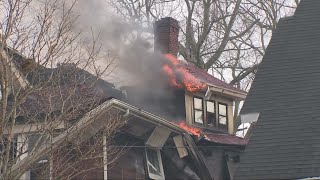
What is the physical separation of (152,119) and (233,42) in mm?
14040

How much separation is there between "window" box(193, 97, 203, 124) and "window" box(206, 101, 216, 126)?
302mm

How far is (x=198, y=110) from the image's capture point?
64.3 feet

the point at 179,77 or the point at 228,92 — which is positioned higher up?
the point at 179,77

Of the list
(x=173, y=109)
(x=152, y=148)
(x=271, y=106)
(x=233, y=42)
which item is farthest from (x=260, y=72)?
(x=233, y=42)

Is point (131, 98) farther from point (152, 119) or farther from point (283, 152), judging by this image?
point (283, 152)

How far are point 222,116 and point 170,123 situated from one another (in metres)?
4.80

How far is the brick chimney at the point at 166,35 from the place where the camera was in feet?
68.4

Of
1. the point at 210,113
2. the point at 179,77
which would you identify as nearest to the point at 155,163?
the point at 179,77

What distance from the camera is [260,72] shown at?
1392 cm

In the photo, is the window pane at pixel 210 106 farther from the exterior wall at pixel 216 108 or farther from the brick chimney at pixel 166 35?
the brick chimney at pixel 166 35

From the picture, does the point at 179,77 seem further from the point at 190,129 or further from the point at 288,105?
the point at 288,105

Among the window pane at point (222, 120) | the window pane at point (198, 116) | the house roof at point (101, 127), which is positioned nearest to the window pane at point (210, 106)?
the window pane at point (198, 116)

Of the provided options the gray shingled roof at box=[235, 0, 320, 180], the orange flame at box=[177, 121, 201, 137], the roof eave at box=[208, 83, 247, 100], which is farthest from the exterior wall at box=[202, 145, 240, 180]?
the gray shingled roof at box=[235, 0, 320, 180]

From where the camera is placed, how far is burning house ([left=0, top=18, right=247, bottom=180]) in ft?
49.1
